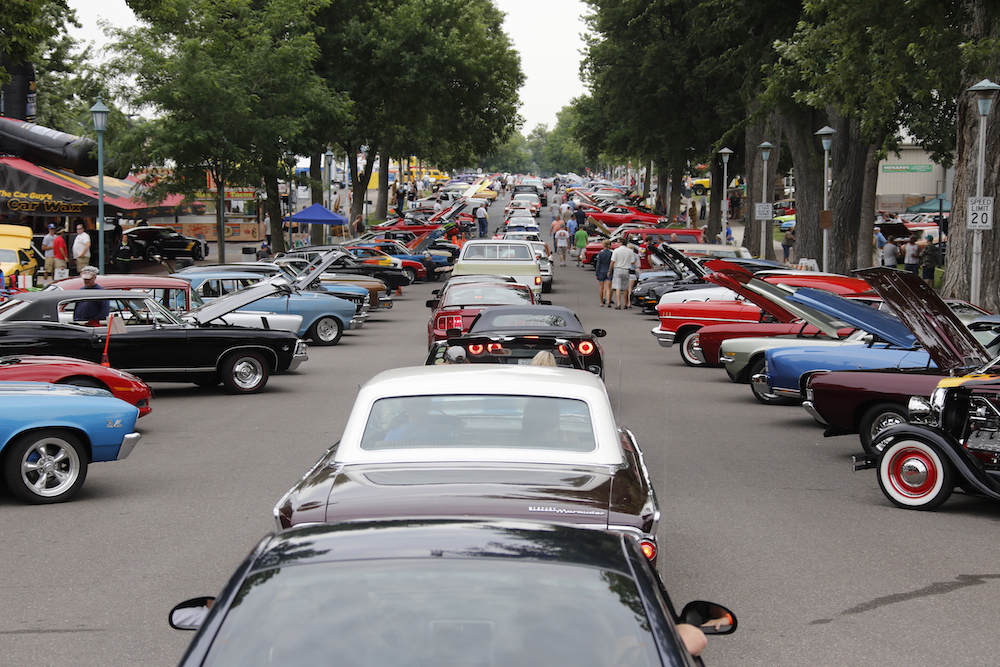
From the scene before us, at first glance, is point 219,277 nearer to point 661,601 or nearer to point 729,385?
point 729,385

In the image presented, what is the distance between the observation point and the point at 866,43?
73.0 feet

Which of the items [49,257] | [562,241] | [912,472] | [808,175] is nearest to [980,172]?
[912,472]

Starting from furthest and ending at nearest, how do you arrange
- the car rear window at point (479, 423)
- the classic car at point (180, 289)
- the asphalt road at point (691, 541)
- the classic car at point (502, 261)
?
the classic car at point (502, 261), the classic car at point (180, 289), the car rear window at point (479, 423), the asphalt road at point (691, 541)

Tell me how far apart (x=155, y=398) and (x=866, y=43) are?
586 inches

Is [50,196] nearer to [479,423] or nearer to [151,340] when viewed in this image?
[151,340]

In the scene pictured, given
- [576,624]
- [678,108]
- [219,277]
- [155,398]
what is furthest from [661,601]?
[678,108]

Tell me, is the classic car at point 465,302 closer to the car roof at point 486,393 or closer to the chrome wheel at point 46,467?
the chrome wheel at point 46,467

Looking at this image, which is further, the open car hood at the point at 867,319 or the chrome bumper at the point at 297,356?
the chrome bumper at the point at 297,356

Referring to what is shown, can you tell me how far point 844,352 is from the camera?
1345 centimetres

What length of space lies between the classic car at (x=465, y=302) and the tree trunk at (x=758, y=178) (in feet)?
74.8

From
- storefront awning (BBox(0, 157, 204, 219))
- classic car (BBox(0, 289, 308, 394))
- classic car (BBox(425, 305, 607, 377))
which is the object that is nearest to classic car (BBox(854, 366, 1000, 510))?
classic car (BBox(425, 305, 607, 377))

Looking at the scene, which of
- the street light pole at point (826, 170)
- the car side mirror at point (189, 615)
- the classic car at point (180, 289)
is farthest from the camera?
the street light pole at point (826, 170)

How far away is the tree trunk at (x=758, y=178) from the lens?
4000 cm

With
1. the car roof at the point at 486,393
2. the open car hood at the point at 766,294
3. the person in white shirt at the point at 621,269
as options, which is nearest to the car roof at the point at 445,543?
the car roof at the point at 486,393
